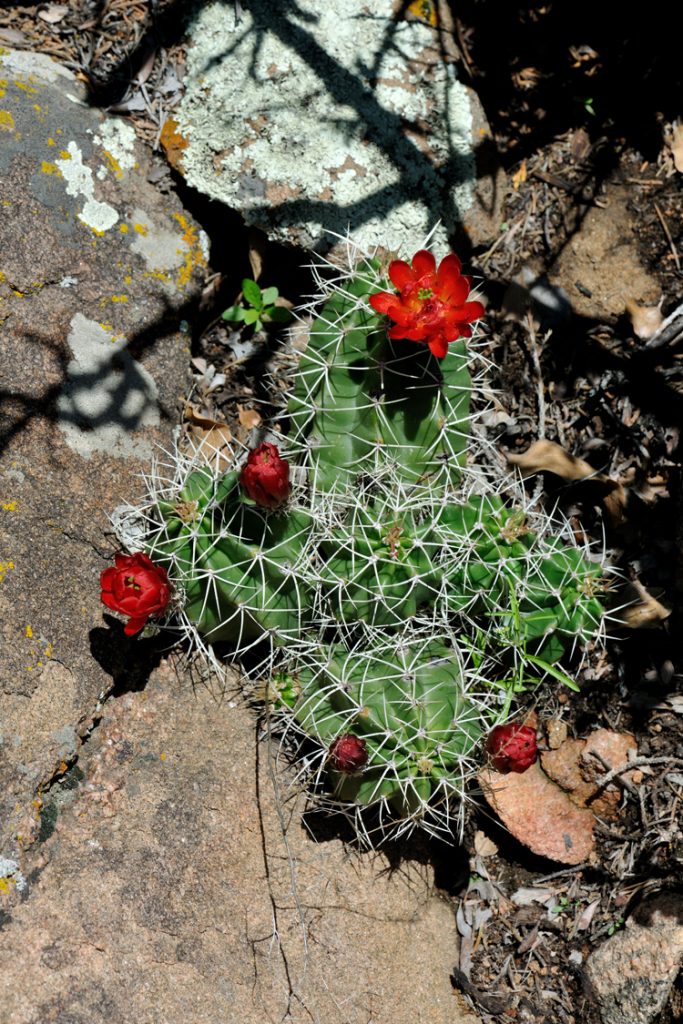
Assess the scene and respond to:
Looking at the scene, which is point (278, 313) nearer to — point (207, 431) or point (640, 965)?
point (207, 431)

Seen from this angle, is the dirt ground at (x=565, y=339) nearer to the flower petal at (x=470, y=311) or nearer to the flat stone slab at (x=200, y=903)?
the flat stone slab at (x=200, y=903)

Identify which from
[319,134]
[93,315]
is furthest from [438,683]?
[319,134]

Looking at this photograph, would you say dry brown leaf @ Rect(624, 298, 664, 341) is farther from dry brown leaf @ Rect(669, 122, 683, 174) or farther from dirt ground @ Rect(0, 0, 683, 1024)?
dry brown leaf @ Rect(669, 122, 683, 174)

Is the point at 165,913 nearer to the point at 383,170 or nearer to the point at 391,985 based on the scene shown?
the point at 391,985

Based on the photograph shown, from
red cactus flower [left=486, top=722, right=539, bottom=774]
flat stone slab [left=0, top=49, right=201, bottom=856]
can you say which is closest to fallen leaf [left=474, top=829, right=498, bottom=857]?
red cactus flower [left=486, top=722, right=539, bottom=774]

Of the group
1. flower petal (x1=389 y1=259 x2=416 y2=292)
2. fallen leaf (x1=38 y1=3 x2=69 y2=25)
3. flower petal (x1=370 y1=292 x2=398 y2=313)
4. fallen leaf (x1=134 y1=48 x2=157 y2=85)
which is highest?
flower petal (x1=389 y1=259 x2=416 y2=292)

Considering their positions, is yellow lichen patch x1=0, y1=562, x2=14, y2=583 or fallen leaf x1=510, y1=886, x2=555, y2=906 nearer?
yellow lichen patch x1=0, y1=562, x2=14, y2=583

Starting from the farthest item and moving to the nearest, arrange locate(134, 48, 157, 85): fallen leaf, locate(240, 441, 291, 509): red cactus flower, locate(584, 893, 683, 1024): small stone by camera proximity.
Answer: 1. locate(134, 48, 157, 85): fallen leaf
2. locate(584, 893, 683, 1024): small stone
3. locate(240, 441, 291, 509): red cactus flower
